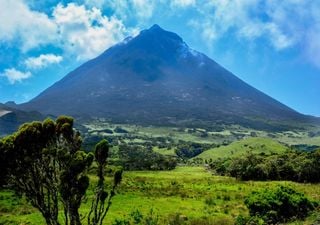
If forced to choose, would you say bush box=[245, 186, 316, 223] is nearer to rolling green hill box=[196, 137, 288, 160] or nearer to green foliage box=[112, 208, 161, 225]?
green foliage box=[112, 208, 161, 225]

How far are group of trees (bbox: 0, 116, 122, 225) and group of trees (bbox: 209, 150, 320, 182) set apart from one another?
60.2 metres

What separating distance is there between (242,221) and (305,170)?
49.7 metres

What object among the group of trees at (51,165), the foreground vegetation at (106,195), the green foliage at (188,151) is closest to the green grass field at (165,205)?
the foreground vegetation at (106,195)

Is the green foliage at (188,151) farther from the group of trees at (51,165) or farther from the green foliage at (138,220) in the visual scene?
the group of trees at (51,165)

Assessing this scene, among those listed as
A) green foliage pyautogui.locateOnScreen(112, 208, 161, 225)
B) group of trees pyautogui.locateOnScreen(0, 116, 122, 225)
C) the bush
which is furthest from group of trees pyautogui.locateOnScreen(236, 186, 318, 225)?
group of trees pyautogui.locateOnScreen(0, 116, 122, 225)

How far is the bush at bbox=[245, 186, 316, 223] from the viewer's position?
30.0m

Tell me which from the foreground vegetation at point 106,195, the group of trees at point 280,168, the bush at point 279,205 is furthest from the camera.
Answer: the group of trees at point 280,168

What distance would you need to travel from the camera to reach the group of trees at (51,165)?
15.8 m

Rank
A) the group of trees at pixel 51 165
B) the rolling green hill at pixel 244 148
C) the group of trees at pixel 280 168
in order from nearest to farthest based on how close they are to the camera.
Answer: the group of trees at pixel 51 165, the group of trees at pixel 280 168, the rolling green hill at pixel 244 148

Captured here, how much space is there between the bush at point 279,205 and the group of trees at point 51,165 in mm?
16268

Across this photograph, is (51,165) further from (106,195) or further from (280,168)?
(280,168)

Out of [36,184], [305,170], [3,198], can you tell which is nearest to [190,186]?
[305,170]

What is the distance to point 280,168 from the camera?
74.8m

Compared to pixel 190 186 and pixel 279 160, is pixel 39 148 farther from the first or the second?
pixel 279 160
